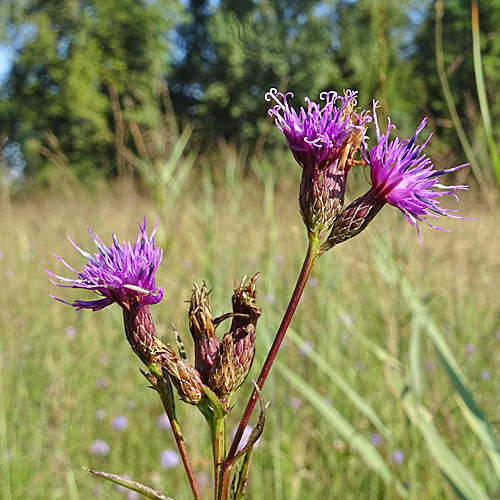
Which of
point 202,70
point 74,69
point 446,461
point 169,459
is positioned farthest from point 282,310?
point 74,69

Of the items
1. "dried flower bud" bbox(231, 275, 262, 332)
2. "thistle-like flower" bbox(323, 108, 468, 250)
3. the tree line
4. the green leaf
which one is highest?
the tree line

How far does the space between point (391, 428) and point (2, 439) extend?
108cm

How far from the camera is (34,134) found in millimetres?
10766

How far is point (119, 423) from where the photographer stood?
1763 millimetres

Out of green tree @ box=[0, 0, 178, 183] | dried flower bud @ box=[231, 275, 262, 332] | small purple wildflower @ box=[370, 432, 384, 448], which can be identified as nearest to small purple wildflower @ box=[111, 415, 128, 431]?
small purple wildflower @ box=[370, 432, 384, 448]

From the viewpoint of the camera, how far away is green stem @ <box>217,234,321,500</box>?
1.57ft

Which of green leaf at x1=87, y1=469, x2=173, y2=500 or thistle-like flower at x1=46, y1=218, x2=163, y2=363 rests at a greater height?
thistle-like flower at x1=46, y1=218, x2=163, y2=363

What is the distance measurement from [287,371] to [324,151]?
0.60m

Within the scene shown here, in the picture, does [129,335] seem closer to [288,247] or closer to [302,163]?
[302,163]

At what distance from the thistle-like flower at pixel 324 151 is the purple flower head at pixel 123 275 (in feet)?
0.53

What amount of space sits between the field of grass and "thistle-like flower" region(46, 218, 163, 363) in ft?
1.70

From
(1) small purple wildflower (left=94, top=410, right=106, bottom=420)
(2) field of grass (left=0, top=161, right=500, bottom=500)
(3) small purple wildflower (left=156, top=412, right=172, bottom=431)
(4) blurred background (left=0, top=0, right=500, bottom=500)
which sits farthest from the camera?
(1) small purple wildflower (left=94, top=410, right=106, bottom=420)

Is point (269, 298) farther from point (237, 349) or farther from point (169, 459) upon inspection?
point (237, 349)

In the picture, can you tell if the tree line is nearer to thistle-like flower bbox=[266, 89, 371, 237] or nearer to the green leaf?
thistle-like flower bbox=[266, 89, 371, 237]
